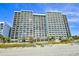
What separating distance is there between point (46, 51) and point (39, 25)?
0.59 m

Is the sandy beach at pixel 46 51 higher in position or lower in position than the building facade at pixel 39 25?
lower

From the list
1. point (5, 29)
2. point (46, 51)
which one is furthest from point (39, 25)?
point (5, 29)

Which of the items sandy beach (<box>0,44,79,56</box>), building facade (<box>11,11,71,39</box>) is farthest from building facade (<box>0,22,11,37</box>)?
sandy beach (<box>0,44,79,56</box>)

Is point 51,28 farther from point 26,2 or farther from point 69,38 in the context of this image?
point 26,2

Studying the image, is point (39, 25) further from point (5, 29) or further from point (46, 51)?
point (5, 29)

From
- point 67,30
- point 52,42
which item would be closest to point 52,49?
point 52,42

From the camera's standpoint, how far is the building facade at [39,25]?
190 inches

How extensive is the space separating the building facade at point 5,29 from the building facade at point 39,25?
0.10 m

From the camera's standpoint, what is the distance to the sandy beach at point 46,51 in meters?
4.68

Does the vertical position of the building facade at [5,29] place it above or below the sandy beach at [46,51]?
above

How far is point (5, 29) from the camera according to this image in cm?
477

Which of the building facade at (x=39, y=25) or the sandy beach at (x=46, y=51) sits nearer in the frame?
the sandy beach at (x=46, y=51)

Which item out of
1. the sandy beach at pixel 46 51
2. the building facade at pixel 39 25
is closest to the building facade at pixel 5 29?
the building facade at pixel 39 25

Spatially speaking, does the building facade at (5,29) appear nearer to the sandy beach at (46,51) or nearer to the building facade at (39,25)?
the building facade at (39,25)
